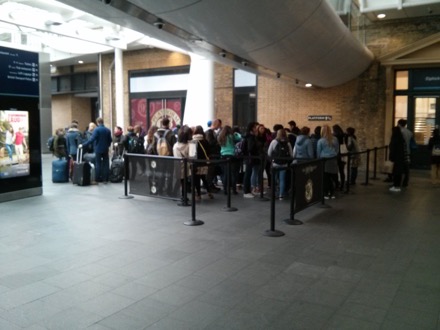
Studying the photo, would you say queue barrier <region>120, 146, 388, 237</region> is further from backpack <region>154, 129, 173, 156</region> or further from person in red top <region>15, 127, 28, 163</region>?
person in red top <region>15, 127, 28, 163</region>

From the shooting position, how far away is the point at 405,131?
37.4 ft

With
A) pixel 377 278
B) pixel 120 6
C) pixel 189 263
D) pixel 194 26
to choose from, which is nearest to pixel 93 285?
pixel 189 263

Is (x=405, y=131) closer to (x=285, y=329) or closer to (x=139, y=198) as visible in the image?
(x=139, y=198)

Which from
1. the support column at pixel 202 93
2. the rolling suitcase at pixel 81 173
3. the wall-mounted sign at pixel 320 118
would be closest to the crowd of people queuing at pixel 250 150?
the rolling suitcase at pixel 81 173

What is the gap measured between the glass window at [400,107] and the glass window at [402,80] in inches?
13.0

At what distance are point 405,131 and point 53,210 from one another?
357 inches

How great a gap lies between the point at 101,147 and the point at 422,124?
11.0 m

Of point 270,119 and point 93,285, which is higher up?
point 270,119

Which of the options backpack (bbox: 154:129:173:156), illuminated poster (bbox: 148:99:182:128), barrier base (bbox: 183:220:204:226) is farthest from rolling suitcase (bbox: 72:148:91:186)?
illuminated poster (bbox: 148:99:182:128)

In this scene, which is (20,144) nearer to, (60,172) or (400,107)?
(60,172)

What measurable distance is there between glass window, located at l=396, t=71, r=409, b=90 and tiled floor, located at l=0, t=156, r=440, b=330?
7.91 m

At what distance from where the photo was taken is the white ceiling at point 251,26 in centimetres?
570

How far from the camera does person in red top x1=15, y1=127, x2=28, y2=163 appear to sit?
9336 millimetres


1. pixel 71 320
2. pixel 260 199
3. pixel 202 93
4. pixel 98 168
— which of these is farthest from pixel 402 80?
pixel 71 320
